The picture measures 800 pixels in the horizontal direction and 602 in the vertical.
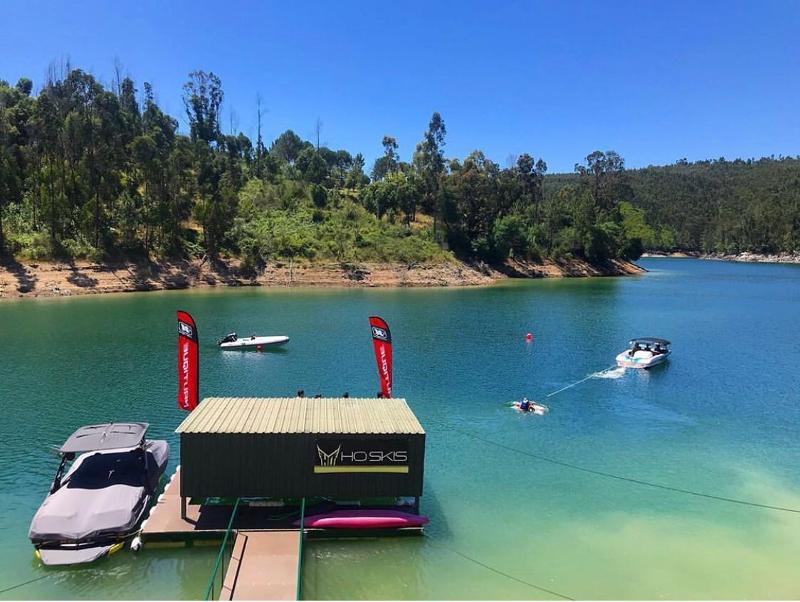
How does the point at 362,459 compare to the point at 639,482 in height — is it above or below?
above

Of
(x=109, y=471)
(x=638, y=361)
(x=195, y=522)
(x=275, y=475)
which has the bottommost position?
(x=638, y=361)

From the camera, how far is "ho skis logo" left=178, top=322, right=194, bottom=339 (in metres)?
25.3

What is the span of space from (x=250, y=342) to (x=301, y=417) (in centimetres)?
3112

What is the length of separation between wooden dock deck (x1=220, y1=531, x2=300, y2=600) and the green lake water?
0.83 metres

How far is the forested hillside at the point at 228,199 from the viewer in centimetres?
9188

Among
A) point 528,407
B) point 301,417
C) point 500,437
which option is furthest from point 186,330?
point 528,407

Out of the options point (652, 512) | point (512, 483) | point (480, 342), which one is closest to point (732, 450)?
point (652, 512)

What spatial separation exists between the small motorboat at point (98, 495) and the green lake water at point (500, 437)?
0.77 meters

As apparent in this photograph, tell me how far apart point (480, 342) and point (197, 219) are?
72.9 meters

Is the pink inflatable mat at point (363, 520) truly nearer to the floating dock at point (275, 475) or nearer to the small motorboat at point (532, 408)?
the floating dock at point (275, 475)

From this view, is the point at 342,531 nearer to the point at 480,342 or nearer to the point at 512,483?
the point at 512,483

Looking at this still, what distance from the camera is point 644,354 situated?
4756cm

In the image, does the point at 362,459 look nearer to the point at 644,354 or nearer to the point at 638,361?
the point at 638,361

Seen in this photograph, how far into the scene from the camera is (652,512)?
22.0m
